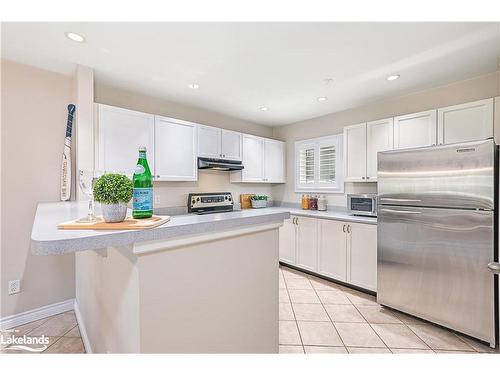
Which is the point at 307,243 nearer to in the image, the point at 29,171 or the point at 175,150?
the point at 175,150

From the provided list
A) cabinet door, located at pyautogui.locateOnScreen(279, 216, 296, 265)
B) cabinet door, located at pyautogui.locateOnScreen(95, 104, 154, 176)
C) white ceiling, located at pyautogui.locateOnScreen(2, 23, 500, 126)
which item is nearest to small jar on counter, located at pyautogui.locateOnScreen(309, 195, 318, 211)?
cabinet door, located at pyautogui.locateOnScreen(279, 216, 296, 265)

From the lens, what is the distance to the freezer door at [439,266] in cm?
195

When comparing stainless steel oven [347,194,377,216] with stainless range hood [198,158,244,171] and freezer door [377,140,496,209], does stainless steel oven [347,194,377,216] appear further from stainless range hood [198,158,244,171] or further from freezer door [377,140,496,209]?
stainless range hood [198,158,244,171]

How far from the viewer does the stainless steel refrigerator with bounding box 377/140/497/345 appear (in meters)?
1.93

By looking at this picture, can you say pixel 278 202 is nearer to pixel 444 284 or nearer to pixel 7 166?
pixel 444 284

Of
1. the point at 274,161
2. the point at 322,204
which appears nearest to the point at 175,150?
the point at 274,161

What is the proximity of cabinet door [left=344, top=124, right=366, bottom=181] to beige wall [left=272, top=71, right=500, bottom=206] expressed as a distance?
0.28 m

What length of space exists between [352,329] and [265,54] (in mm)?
2645

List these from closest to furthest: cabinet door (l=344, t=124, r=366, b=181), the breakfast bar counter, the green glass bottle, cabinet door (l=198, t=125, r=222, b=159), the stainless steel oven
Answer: the breakfast bar counter → the green glass bottle → the stainless steel oven → cabinet door (l=344, t=124, r=366, b=181) → cabinet door (l=198, t=125, r=222, b=159)

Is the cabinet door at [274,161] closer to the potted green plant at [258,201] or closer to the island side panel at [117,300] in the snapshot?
the potted green plant at [258,201]

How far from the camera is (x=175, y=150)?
10.3ft

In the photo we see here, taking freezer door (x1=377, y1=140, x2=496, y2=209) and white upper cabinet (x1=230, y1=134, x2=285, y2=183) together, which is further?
white upper cabinet (x1=230, y1=134, x2=285, y2=183)

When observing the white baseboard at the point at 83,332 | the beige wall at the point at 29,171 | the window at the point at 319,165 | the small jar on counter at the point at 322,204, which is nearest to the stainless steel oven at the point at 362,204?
the window at the point at 319,165

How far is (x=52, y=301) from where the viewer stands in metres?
2.50
